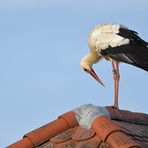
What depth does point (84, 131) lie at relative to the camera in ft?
18.4

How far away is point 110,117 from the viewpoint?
5.99 metres

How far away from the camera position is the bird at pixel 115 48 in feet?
33.1

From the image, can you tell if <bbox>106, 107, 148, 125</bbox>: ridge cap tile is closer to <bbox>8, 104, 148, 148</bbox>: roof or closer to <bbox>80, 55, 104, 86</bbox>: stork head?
<bbox>8, 104, 148, 148</bbox>: roof

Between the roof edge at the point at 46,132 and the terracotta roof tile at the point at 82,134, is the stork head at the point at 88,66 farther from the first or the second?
the terracotta roof tile at the point at 82,134

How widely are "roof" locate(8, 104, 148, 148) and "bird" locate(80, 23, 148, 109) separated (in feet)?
12.0

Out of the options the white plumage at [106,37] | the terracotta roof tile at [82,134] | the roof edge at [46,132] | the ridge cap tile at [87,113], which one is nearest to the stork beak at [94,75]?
the white plumage at [106,37]

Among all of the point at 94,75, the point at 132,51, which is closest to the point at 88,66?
the point at 94,75

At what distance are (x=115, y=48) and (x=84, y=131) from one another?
208 inches

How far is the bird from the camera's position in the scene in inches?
397

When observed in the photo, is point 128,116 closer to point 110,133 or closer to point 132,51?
point 110,133

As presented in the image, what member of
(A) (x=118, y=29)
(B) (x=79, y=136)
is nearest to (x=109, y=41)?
(A) (x=118, y=29)

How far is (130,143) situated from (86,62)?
6.84 meters

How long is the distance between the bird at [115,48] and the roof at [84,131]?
3654mm

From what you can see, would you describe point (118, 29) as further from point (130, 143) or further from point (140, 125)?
point (130, 143)
